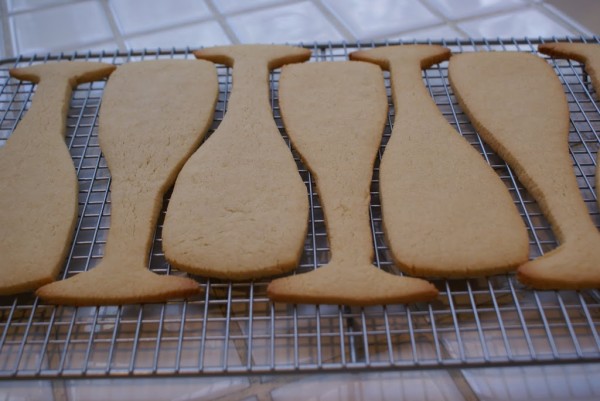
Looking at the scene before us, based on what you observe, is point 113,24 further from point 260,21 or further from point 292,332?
point 292,332

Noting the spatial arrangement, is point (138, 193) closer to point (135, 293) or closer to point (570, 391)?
point (135, 293)

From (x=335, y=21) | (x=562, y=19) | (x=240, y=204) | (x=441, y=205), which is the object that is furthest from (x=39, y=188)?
(x=562, y=19)

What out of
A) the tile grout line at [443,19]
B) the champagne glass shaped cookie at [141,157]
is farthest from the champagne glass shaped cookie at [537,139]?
the champagne glass shaped cookie at [141,157]

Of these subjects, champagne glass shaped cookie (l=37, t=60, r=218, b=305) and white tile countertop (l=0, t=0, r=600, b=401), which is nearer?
champagne glass shaped cookie (l=37, t=60, r=218, b=305)

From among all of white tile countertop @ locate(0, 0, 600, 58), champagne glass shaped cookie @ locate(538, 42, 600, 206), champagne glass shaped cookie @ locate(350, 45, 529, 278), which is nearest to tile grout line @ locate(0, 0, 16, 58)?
white tile countertop @ locate(0, 0, 600, 58)

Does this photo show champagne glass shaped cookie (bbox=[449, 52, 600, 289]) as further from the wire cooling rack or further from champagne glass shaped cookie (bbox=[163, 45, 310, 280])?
champagne glass shaped cookie (bbox=[163, 45, 310, 280])

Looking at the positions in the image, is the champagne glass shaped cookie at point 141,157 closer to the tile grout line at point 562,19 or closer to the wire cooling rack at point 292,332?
the wire cooling rack at point 292,332
